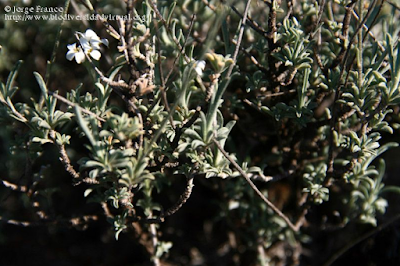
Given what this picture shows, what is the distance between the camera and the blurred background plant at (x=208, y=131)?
43.2 inches

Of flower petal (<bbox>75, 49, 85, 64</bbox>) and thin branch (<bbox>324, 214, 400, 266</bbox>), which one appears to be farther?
thin branch (<bbox>324, 214, 400, 266</bbox>)

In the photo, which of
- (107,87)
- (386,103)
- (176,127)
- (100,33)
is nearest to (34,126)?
(107,87)

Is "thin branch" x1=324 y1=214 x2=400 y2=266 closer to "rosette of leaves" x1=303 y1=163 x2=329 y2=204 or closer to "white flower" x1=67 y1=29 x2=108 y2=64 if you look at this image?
"rosette of leaves" x1=303 y1=163 x2=329 y2=204

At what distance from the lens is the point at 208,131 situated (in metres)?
1.01

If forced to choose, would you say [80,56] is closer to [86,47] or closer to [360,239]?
[86,47]

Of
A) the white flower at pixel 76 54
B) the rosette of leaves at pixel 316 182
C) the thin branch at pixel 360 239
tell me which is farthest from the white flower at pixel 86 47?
the thin branch at pixel 360 239

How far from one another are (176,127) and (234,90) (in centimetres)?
47

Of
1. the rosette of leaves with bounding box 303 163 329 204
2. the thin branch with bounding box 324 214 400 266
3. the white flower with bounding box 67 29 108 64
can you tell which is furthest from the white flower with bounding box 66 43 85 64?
the thin branch with bounding box 324 214 400 266

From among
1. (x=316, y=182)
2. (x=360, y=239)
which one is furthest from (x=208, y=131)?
(x=360, y=239)

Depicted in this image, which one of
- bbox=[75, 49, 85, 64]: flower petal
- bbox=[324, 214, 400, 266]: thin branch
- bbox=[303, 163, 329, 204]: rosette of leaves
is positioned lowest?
bbox=[324, 214, 400, 266]: thin branch

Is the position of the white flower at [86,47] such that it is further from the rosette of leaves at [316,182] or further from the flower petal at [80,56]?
the rosette of leaves at [316,182]

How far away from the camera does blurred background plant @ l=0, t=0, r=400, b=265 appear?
1.10m

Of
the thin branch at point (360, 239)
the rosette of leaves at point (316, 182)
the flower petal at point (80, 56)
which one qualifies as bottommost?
the thin branch at point (360, 239)

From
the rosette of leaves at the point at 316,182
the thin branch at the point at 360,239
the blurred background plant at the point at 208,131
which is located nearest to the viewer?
the blurred background plant at the point at 208,131
